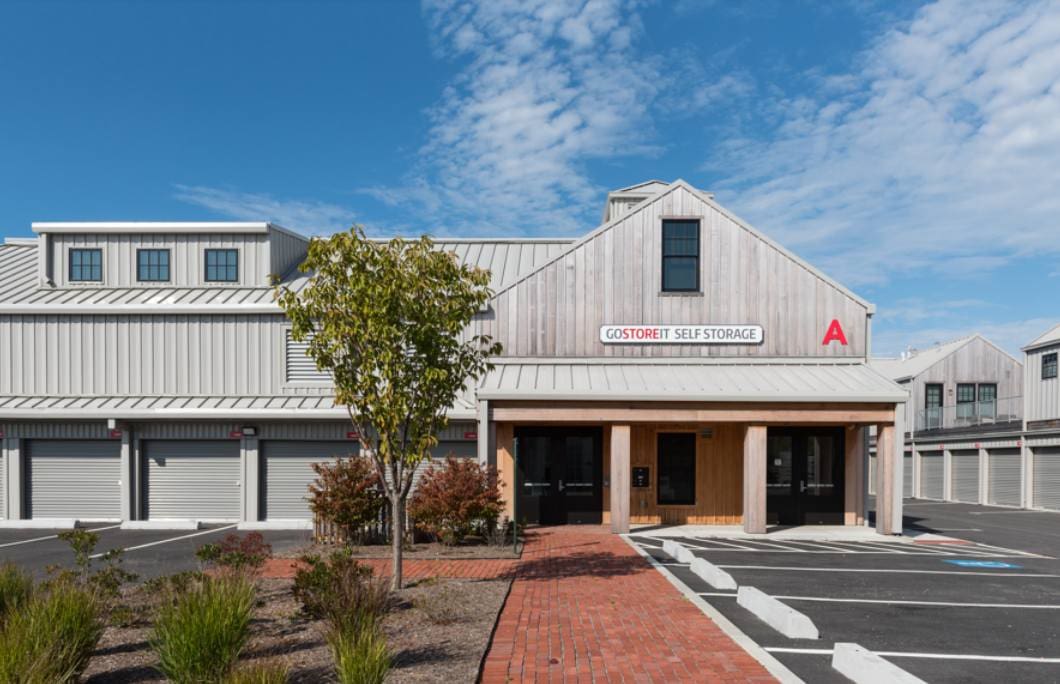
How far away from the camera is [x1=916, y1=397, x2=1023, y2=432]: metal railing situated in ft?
117

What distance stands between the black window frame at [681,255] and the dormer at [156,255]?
43.7 feet

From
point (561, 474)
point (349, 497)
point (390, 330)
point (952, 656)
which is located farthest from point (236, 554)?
point (561, 474)

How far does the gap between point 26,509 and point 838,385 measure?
24.8 meters

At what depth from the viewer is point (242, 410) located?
2156cm

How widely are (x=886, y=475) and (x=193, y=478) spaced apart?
66.6ft

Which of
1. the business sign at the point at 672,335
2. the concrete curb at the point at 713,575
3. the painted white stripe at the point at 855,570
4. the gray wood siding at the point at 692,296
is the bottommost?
the painted white stripe at the point at 855,570

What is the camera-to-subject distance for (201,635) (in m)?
6.64

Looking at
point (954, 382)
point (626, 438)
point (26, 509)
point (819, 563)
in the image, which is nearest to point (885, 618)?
point (819, 563)

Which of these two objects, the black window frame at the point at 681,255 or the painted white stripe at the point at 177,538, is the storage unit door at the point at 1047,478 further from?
the painted white stripe at the point at 177,538

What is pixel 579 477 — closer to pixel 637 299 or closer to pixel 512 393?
pixel 512 393

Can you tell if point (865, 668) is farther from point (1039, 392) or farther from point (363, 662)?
point (1039, 392)

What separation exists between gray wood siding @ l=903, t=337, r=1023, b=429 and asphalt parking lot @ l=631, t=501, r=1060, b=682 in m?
25.1

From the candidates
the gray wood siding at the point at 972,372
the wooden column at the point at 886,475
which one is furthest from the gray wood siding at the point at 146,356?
the gray wood siding at the point at 972,372

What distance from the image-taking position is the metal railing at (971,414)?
3581 cm
